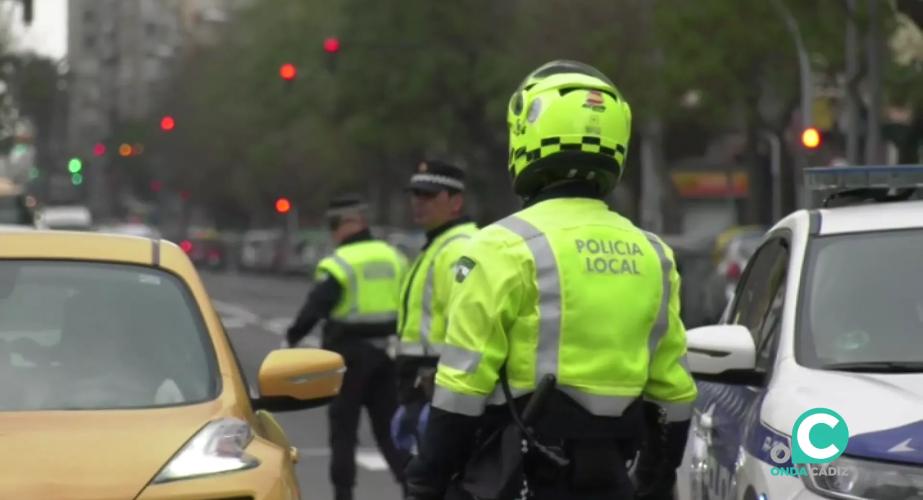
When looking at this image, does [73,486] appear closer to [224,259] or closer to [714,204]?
[714,204]

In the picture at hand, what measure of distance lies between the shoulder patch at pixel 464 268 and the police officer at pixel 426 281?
332cm

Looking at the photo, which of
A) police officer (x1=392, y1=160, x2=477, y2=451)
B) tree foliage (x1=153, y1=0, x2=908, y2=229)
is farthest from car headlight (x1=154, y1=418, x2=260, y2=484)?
tree foliage (x1=153, y1=0, x2=908, y2=229)

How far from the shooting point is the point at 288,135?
265 ft

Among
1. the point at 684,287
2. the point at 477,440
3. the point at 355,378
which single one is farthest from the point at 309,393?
the point at 684,287

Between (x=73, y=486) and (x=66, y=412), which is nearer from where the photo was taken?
(x=73, y=486)

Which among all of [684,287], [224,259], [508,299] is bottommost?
[224,259]

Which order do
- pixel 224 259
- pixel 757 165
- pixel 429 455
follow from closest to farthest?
pixel 429 455 → pixel 757 165 → pixel 224 259

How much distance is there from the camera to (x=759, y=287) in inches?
289

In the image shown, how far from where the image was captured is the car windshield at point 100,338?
6275 mm

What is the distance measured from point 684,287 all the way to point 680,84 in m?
21.6

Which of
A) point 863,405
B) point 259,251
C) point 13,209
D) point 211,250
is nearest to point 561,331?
point 863,405

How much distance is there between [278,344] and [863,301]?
24323 millimetres

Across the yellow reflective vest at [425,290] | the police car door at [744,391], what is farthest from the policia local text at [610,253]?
the yellow reflective vest at [425,290]

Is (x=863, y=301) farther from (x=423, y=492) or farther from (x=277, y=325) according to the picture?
(x=277, y=325)
